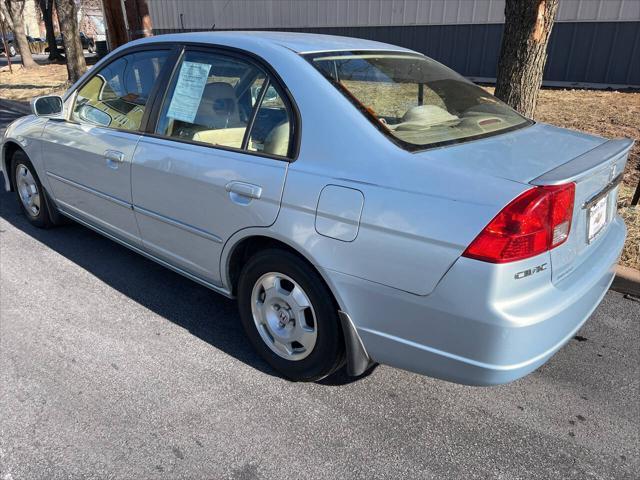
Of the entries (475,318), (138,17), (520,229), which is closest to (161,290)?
(475,318)

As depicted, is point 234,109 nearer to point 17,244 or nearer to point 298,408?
point 298,408

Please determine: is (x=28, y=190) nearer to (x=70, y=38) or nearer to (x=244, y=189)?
(x=244, y=189)

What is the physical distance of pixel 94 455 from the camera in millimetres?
2289

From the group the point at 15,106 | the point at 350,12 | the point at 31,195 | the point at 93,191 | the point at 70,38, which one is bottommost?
the point at 15,106

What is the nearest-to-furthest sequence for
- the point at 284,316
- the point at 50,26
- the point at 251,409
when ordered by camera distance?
1. the point at 251,409
2. the point at 284,316
3. the point at 50,26

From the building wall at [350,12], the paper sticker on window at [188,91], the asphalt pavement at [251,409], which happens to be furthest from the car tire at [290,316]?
the building wall at [350,12]

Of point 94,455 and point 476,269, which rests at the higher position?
point 476,269

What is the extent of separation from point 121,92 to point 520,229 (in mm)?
2878

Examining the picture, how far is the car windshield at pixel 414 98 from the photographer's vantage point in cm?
248

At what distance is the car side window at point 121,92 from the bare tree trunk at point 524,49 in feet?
10.3

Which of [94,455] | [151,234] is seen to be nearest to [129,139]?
[151,234]

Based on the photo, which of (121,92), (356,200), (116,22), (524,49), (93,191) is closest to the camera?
(356,200)

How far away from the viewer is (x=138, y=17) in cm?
754

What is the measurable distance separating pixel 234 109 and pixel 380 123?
93 centimetres
